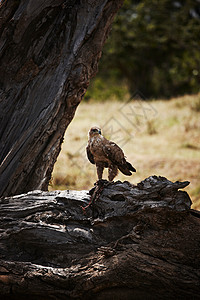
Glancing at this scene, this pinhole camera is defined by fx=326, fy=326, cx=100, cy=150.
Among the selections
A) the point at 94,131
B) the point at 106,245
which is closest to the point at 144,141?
the point at 94,131

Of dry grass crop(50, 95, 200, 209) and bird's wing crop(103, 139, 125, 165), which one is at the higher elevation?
dry grass crop(50, 95, 200, 209)

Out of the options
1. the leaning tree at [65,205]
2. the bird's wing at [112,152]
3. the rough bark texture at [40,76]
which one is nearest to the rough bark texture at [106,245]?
the leaning tree at [65,205]

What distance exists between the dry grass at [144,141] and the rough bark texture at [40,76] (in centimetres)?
309

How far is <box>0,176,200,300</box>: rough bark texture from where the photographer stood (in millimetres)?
2561

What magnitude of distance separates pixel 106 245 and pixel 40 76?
1954 millimetres

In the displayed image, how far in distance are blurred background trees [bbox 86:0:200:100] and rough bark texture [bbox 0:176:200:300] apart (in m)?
9.87

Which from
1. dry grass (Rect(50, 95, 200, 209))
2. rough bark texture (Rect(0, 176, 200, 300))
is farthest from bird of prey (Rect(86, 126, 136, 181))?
dry grass (Rect(50, 95, 200, 209))

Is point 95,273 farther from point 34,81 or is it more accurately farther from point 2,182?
point 34,81

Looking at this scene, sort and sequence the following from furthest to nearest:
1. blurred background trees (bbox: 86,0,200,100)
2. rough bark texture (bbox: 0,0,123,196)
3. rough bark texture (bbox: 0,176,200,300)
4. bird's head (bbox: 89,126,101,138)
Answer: blurred background trees (bbox: 86,0,200,100)
rough bark texture (bbox: 0,0,123,196)
bird's head (bbox: 89,126,101,138)
rough bark texture (bbox: 0,176,200,300)

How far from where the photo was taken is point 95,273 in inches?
104

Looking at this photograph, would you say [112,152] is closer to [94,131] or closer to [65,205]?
[94,131]

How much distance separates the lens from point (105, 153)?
315cm

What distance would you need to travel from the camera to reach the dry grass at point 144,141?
696 cm

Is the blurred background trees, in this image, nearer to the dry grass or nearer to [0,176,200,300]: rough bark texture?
the dry grass
